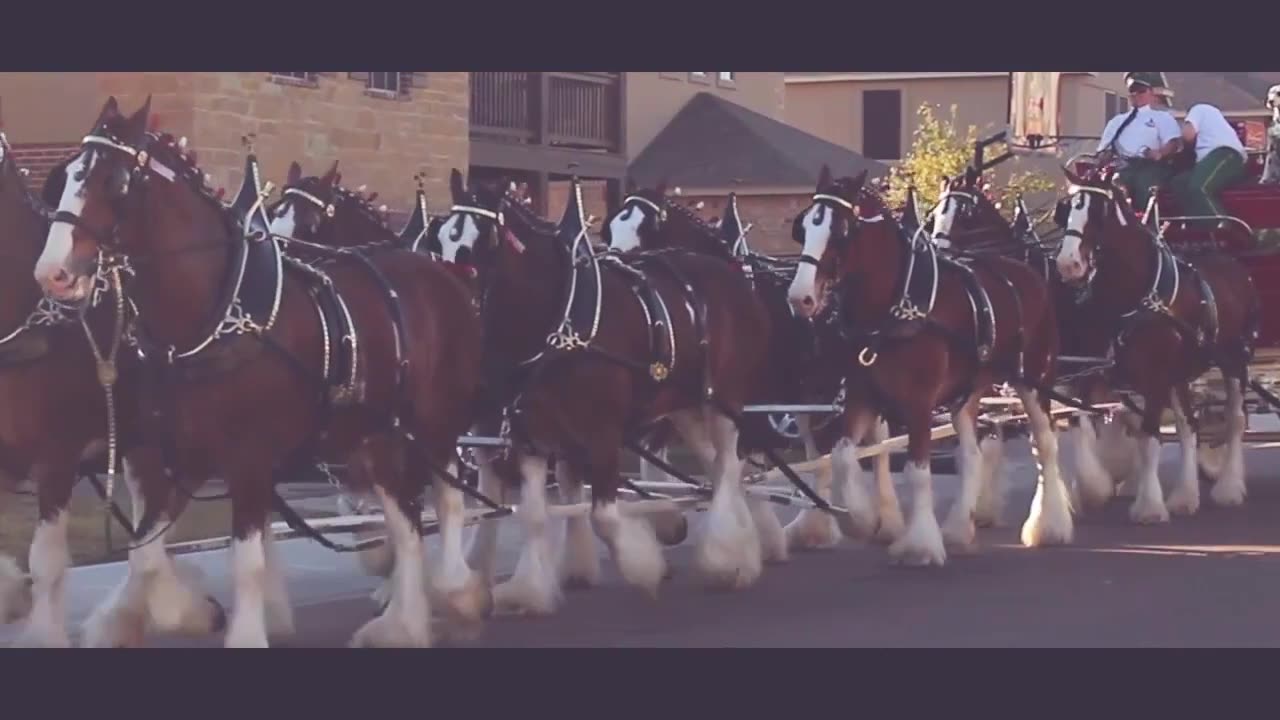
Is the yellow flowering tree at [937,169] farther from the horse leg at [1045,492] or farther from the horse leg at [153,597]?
the horse leg at [153,597]

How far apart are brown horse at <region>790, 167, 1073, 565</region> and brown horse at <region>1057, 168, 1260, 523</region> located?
1.40 meters

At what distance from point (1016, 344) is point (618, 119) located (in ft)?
59.0

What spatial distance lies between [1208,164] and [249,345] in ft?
31.8

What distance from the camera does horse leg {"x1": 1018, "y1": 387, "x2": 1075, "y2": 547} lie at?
46.4ft

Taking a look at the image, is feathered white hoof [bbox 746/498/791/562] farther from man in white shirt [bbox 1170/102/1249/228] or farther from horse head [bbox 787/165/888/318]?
man in white shirt [bbox 1170/102/1249/228]

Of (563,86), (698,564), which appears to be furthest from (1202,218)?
(563,86)

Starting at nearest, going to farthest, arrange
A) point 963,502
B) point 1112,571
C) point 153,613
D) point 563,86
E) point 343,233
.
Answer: point 153,613 < point 343,233 < point 1112,571 < point 963,502 < point 563,86

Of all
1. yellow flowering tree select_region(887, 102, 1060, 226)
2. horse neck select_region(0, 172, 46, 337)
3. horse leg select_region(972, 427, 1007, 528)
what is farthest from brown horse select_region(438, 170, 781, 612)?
yellow flowering tree select_region(887, 102, 1060, 226)

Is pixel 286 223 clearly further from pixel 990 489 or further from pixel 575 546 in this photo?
pixel 990 489

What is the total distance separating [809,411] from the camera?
12.9m

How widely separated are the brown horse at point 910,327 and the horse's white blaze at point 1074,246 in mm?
776

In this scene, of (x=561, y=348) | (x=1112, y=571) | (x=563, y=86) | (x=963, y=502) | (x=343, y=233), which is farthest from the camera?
(x=563, y=86)

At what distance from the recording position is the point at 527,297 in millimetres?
11000

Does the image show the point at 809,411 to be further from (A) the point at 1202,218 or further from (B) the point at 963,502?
(A) the point at 1202,218
